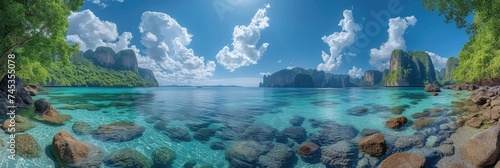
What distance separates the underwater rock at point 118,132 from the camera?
1281 cm

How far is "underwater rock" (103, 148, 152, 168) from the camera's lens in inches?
399

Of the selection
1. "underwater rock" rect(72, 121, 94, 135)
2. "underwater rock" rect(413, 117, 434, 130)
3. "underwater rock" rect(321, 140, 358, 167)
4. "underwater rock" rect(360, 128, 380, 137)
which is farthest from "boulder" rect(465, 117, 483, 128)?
"underwater rock" rect(72, 121, 94, 135)

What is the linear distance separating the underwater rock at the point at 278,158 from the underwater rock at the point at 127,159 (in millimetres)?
4965

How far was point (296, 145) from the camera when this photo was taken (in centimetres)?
1277

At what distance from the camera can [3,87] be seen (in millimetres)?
20891

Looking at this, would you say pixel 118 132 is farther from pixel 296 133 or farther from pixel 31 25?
pixel 296 133

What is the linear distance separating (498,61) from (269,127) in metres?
46.7

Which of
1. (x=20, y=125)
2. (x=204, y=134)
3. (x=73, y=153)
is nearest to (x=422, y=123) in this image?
(x=204, y=134)

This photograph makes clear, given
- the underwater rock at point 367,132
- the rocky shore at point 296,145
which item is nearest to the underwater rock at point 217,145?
the rocky shore at point 296,145

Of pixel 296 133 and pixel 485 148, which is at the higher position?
pixel 485 148

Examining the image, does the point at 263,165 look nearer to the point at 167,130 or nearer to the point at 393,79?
the point at 167,130

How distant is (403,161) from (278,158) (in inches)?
195

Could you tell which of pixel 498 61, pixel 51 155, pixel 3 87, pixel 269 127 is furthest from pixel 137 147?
pixel 498 61

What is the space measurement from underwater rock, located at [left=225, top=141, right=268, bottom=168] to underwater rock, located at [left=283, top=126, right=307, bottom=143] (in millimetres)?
2409
